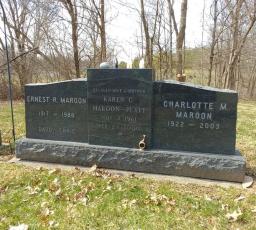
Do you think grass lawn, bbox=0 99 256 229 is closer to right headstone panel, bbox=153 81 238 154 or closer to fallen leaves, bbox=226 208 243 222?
fallen leaves, bbox=226 208 243 222

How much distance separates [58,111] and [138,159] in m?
1.53

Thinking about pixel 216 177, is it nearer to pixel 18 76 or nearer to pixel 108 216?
pixel 108 216

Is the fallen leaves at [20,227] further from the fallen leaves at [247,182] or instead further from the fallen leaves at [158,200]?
the fallen leaves at [247,182]

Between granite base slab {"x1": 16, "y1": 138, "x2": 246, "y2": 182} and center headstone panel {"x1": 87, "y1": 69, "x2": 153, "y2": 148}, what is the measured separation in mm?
167

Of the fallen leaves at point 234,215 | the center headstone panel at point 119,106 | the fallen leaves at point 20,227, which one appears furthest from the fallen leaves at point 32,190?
the fallen leaves at point 234,215

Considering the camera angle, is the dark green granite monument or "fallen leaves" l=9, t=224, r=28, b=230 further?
the dark green granite monument

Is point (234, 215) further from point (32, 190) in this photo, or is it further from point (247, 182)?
point (32, 190)

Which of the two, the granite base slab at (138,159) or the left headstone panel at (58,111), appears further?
the left headstone panel at (58,111)

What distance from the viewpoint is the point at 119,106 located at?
4.66 meters

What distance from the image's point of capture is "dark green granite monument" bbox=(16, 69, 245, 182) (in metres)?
4.32

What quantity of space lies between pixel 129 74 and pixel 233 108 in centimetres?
150

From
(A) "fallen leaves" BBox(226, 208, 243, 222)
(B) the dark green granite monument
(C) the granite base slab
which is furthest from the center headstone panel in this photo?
(A) "fallen leaves" BBox(226, 208, 243, 222)

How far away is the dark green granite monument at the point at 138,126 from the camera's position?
14.2 feet

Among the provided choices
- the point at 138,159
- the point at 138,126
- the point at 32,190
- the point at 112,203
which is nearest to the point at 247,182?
the point at 138,159
